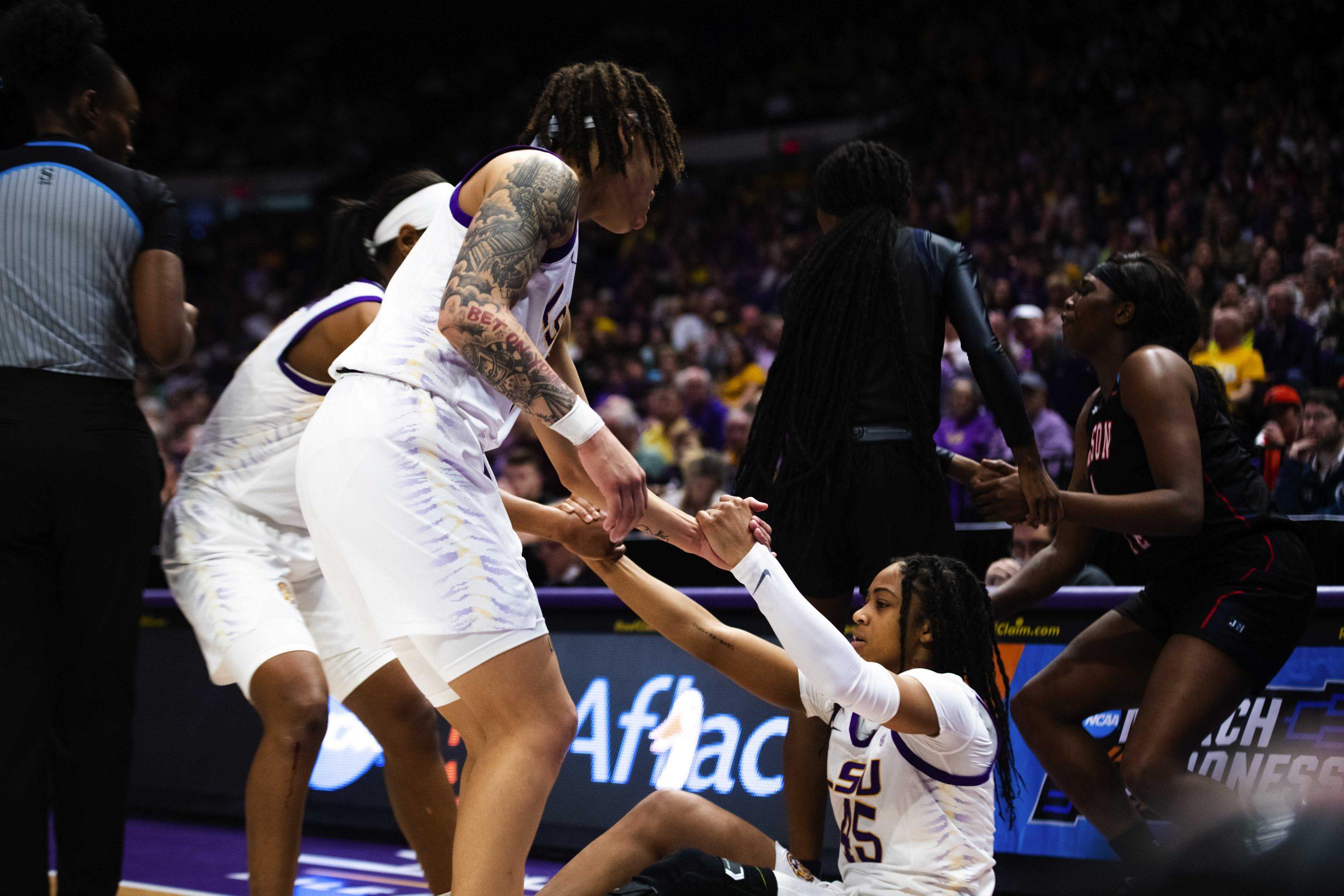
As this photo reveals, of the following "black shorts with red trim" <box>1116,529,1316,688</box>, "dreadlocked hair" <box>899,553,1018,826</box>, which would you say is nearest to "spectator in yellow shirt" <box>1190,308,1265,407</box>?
"black shorts with red trim" <box>1116,529,1316,688</box>

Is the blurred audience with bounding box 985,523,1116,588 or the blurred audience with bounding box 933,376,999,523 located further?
the blurred audience with bounding box 933,376,999,523

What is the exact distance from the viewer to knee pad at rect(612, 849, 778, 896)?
8.45ft

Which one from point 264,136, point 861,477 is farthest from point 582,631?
point 264,136

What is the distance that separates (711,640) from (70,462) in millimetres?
1504

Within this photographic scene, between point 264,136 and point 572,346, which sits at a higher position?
point 264,136

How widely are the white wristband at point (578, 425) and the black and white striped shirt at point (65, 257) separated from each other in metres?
1.19

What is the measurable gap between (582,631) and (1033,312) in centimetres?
506

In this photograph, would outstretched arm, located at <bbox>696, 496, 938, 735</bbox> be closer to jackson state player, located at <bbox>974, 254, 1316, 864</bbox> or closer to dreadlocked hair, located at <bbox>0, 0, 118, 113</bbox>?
jackson state player, located at <bbox>974, 254, 1316, 864</bbox>

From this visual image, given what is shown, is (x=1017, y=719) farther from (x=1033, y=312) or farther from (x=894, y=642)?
(x=1033, y=312)

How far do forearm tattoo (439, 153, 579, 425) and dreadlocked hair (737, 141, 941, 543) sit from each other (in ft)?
4.23

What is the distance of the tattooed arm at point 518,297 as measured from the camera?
2.15 m

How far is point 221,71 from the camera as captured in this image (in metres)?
24.8

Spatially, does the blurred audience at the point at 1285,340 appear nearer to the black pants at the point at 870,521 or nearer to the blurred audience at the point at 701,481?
the blurred audience at the point at 701,481

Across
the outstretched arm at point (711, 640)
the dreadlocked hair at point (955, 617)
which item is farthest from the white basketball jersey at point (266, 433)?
the dreadlocked hair at point (955, 617)
